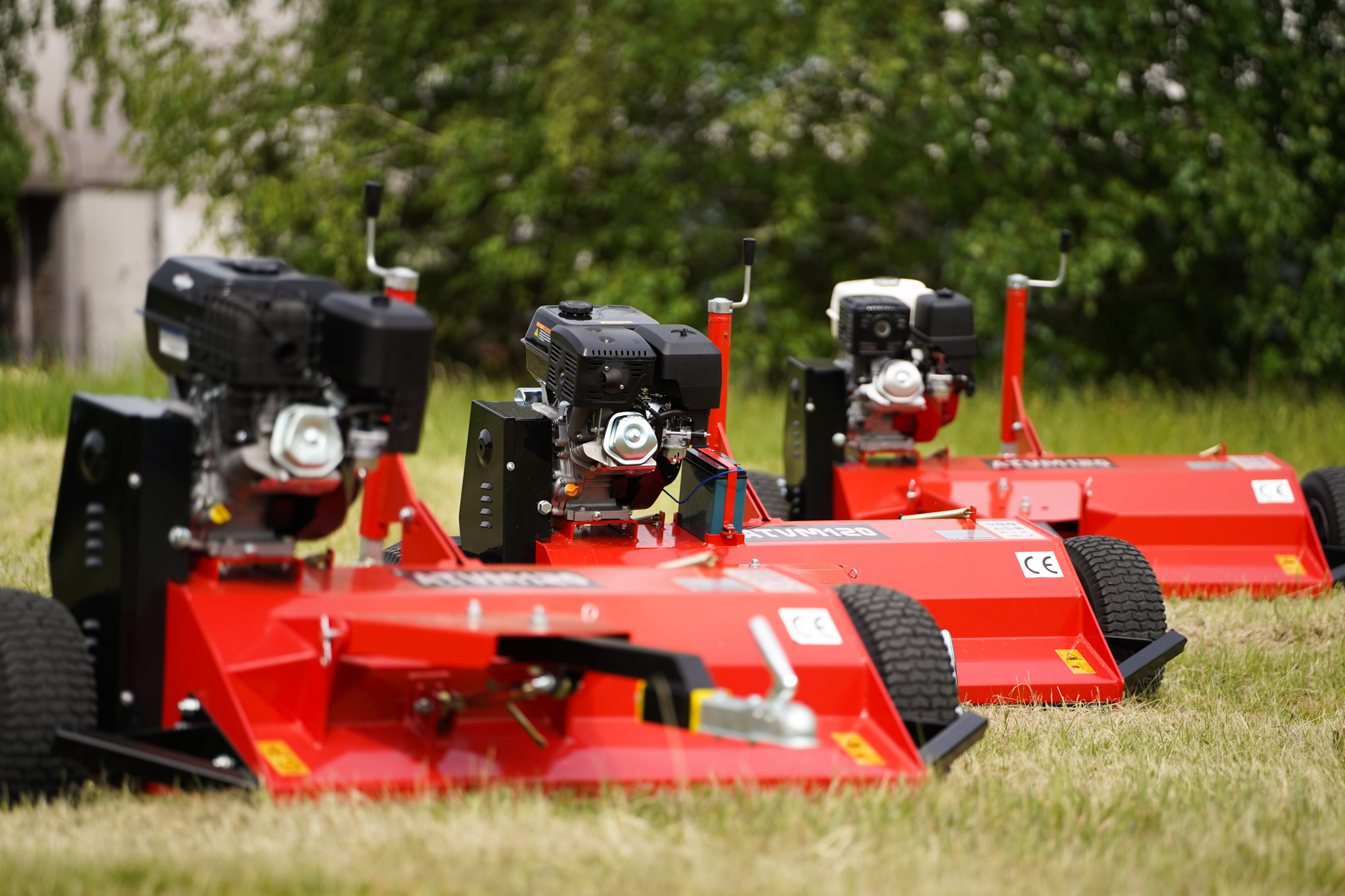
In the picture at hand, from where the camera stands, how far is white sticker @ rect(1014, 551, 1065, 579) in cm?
564

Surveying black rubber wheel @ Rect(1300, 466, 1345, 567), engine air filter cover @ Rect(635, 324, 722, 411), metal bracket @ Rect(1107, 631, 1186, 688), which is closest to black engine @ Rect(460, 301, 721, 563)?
engine air filter cover @ Rect(635, 324, 722, 411)

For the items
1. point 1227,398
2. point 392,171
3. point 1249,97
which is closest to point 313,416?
point 1227,398

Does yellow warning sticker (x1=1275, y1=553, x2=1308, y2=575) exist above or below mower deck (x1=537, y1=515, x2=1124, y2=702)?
below

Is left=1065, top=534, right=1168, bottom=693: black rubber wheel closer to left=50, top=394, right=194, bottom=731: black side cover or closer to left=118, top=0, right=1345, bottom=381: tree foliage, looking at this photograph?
left=50, top=394, right=194, bottom=731: black side cover

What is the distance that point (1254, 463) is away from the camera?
24.9ft

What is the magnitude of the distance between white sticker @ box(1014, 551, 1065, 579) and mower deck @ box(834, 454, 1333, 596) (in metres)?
1.41

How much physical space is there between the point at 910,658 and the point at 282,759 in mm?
1656

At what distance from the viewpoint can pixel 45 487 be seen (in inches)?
373

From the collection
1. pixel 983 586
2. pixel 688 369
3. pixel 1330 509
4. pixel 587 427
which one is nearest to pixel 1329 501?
pixel 1330 509

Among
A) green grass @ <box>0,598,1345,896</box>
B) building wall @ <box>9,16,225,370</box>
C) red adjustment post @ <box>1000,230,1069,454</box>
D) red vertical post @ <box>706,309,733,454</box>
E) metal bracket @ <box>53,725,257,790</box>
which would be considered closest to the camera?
green grass @ <box>0,598,1345,896</box>

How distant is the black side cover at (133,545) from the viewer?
13.5 ft

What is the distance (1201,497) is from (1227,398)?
6.59m

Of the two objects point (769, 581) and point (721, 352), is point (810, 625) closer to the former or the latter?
point (769, 581)

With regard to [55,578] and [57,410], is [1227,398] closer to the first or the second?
[57,410]
